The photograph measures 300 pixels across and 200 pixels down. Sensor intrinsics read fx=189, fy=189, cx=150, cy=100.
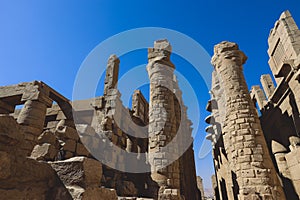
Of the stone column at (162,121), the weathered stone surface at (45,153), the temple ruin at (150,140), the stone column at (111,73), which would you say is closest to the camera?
the temple ruin at (150,140)

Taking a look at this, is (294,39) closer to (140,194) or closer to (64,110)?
(140,194)

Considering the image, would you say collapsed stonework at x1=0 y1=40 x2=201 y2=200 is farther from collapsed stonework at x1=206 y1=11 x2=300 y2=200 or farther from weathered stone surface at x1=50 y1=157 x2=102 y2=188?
collapsed stonework at x1=206 y1=11 x2=300 y2=200

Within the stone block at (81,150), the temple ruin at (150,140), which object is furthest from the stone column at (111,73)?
the stone block at (81,150)

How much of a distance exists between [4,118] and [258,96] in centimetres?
1866

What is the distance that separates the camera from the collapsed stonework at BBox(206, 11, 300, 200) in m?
6.85

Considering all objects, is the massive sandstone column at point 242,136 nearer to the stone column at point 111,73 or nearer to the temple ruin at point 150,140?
the temple ruin at point 150,140

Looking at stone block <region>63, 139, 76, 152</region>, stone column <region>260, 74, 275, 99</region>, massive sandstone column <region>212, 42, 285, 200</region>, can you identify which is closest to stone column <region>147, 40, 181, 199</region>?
massive sandstone column <region>212, 42, 285, 200</region>

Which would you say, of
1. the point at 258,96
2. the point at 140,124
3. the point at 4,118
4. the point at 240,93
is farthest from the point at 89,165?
→ the point at 258,96

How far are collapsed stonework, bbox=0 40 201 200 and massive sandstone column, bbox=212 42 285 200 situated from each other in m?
2.34

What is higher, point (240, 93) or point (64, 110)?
point (64, 110)

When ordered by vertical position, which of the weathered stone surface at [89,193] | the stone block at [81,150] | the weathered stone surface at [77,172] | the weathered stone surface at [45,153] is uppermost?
the stone block at [81,150]

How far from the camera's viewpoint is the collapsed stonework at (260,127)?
6.85 meters

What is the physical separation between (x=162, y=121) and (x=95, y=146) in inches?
125

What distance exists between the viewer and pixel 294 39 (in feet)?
40.0
